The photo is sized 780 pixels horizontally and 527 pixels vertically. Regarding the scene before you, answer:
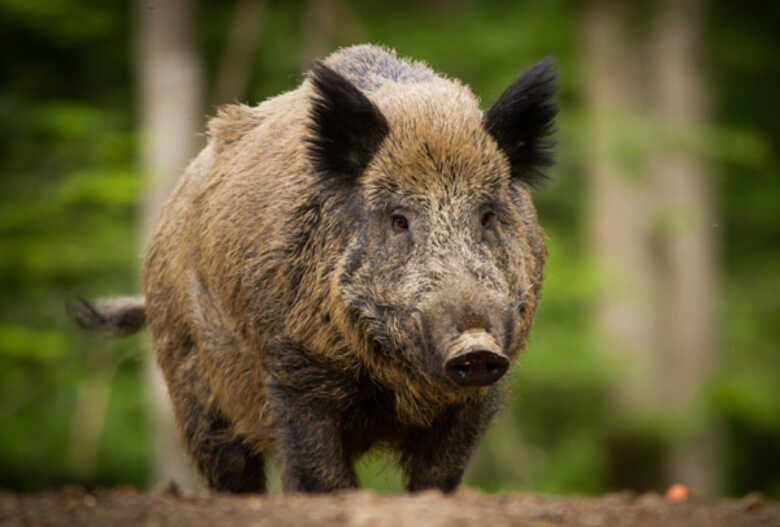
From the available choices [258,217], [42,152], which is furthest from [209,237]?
[42,152]

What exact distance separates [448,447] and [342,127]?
1.64 metres

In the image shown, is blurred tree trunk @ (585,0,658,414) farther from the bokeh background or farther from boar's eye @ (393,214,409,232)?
boar's eye @ (393,214,409,232)

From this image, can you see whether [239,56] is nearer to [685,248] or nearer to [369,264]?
[685,248]

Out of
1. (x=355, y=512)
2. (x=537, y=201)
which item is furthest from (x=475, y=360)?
(x=537, y=201)

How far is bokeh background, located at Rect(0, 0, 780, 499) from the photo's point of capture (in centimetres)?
→ 1187

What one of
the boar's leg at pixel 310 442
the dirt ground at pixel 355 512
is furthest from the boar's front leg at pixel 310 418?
the dirt ground at pixel 355 512

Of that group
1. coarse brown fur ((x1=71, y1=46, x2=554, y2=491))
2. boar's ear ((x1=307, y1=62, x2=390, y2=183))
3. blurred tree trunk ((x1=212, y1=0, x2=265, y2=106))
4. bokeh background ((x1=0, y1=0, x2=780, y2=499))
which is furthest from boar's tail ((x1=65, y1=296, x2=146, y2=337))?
blurred tree trunk ((x1=212, y1=0, x2=265, y2=106))

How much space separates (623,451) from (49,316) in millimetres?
7347

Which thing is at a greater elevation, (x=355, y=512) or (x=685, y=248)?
(x=685, y=248)

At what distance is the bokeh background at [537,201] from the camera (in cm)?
1187

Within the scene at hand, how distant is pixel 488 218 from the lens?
5.03 metres

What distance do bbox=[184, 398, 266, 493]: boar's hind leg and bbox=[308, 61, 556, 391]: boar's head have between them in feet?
5.31

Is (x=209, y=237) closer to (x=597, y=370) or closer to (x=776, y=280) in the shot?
(x=597, y=370)

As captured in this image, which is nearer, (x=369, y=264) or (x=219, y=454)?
(x=369, y=264)
